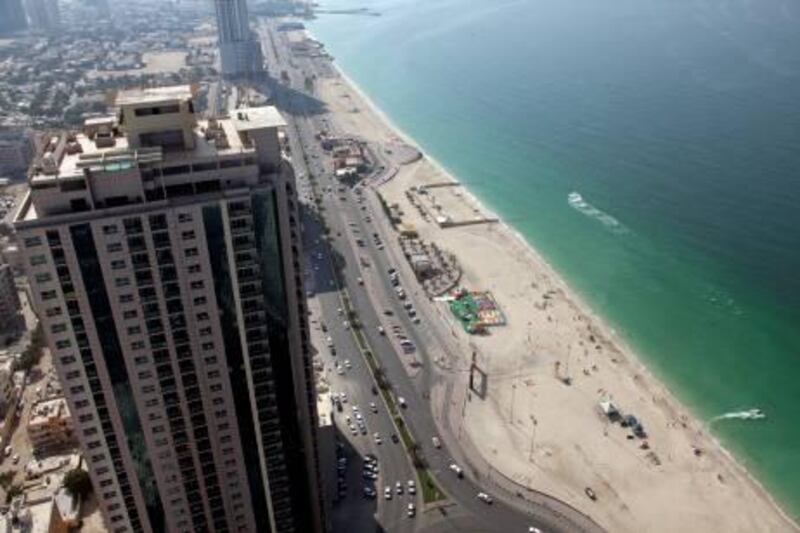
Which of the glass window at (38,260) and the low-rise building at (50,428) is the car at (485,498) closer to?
the low-rise building at (50,428)

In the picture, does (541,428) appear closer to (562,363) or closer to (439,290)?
(562,363)

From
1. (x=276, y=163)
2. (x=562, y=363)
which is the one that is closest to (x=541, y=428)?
(x=562, y=363)

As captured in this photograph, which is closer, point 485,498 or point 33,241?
point 33,241

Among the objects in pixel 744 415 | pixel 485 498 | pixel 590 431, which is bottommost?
pixel 744 415

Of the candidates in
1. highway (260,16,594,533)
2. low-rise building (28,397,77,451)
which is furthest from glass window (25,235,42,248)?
low-rise building (28,397,77,451)

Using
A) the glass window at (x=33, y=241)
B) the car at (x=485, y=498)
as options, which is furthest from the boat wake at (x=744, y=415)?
the glass window at (x=33, y=241)

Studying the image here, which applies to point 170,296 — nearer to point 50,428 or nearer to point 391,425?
point 391,425

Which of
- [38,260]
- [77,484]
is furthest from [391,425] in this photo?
[38,260]
